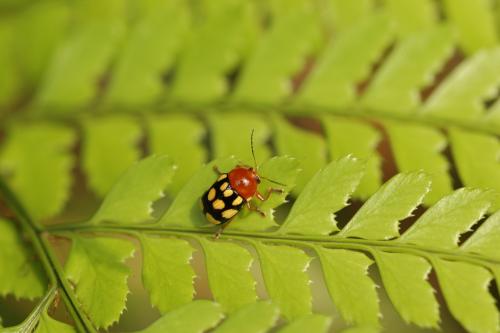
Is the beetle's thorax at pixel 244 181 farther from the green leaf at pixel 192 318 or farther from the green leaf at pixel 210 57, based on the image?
the green leaf at pixel 210 57

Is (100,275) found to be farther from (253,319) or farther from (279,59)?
(279,59)

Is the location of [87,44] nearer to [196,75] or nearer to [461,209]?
[196,75]

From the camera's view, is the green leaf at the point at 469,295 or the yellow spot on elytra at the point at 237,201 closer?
the green leaf at the point at 469,295

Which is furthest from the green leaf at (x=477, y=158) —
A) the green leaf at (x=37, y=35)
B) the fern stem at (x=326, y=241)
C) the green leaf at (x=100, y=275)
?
the green leaf at (x=37, y=35)

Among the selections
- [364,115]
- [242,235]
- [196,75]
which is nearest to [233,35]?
[196,75]

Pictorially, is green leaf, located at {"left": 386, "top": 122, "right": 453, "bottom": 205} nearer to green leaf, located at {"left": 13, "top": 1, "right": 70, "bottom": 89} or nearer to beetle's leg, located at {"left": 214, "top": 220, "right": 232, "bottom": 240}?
beetle's leg, located at {"left": 214, "top": 220, "right": 232, "bottom": 240}

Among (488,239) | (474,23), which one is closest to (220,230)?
(488,239)
